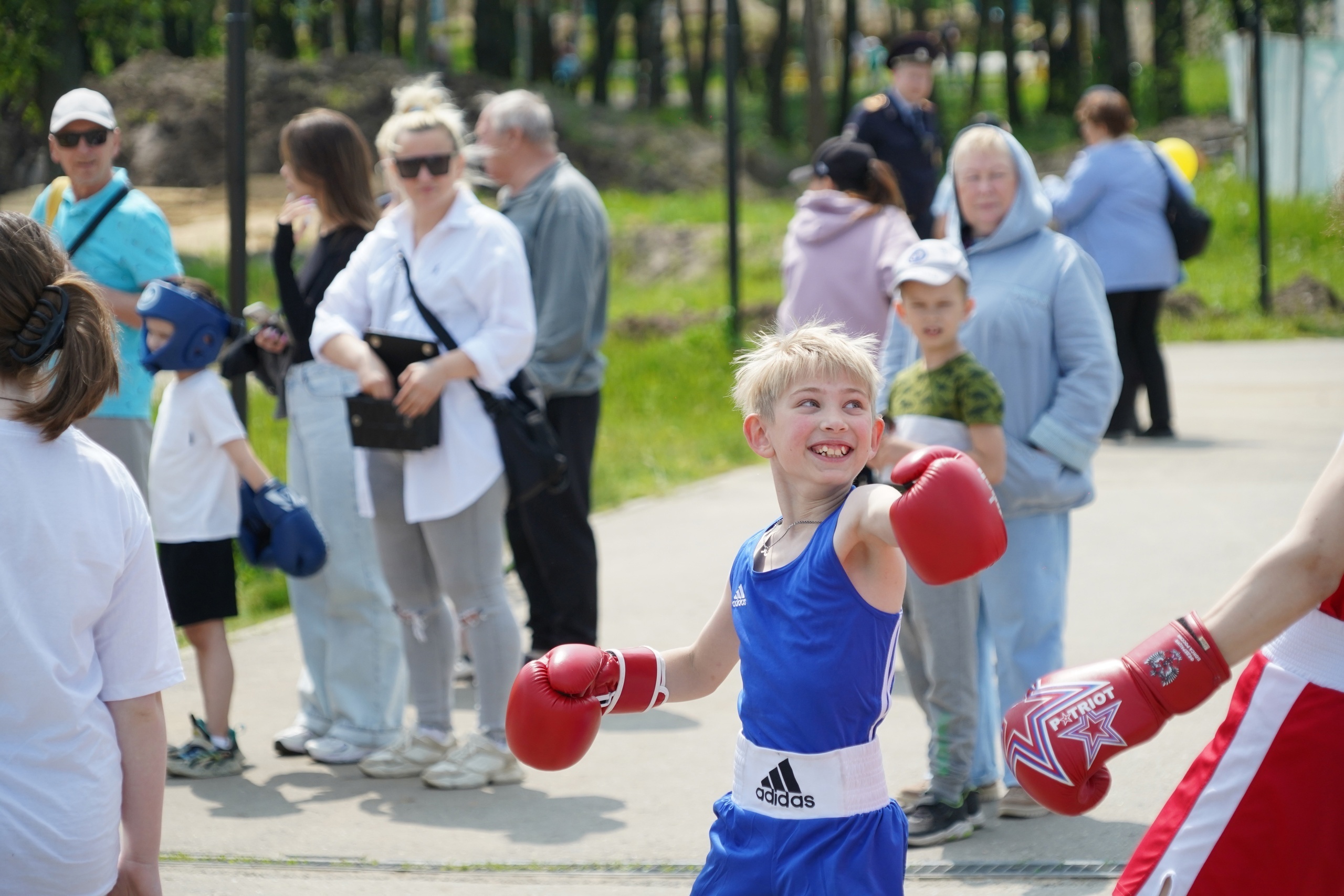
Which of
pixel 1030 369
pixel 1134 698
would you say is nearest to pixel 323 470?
pixel 1030 369

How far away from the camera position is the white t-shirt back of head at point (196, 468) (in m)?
4.98

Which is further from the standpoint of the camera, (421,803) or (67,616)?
(421,803)

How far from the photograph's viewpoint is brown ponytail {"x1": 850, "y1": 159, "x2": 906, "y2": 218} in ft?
20.1

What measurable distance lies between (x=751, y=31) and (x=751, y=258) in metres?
40.3

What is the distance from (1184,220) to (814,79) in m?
24.3

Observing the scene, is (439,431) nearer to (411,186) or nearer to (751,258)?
(411,186)

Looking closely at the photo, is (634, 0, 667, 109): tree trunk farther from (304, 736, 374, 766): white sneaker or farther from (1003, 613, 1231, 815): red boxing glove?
(1003, 613, 1231, 815): red boxing glove

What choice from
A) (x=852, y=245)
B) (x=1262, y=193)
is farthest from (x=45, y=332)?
(x=1262, y=193)

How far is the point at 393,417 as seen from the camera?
15.4ft

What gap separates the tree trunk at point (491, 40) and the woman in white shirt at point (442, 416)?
1350 inches

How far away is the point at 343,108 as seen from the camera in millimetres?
28250

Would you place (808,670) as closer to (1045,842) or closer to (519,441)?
(1045,842)

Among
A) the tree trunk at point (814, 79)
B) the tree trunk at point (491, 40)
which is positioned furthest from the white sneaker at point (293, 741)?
the tree trunk at point (491, 40)

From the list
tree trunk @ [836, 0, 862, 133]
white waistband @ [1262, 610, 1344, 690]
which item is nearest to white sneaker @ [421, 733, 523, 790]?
white waistband @ [1262, 610, 1344, 690]
